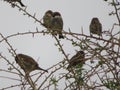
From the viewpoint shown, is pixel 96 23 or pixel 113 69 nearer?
pixel 113 69

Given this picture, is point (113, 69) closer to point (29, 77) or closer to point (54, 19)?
point (29, 77)

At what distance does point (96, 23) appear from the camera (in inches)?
352

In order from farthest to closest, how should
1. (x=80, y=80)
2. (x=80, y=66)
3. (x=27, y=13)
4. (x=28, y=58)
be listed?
(x=28, y=58) < (x=27, y=13) < (x=80, y=66) < (x=80, y=80)

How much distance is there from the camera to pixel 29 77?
3275 mm

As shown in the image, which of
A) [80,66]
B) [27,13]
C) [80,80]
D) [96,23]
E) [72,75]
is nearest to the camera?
[80,80]

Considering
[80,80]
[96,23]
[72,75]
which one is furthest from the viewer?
[96,23]

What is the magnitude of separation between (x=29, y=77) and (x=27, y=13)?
1.72 meters

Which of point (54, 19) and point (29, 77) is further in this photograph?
point (54, 19)

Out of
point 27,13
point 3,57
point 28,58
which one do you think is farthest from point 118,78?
point 28,58

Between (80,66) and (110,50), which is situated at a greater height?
(110,50)

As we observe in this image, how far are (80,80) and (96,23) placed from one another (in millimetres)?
5801

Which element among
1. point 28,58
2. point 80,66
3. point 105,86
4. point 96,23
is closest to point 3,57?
point 80,66

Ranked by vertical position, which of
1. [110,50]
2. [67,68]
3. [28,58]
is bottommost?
[28,58]

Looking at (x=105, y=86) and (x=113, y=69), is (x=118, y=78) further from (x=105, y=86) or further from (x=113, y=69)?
(x=105, y=86)
